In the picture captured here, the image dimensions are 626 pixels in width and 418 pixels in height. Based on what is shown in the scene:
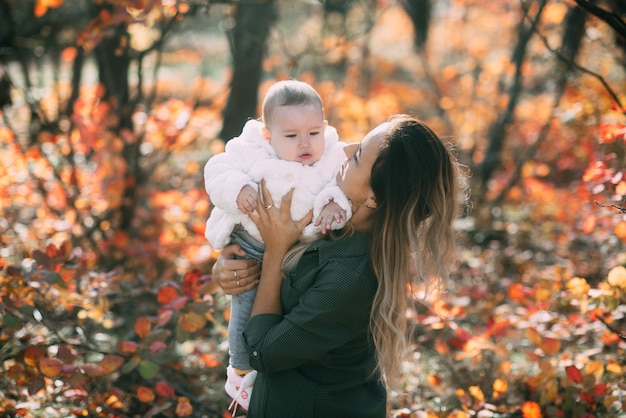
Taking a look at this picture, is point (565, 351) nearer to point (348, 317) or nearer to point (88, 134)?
point (348, 317)

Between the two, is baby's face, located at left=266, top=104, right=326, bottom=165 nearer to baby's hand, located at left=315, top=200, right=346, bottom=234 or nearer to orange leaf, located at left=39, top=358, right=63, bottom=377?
baby's hand, located at left=315, top=200, right=346, bottom=234

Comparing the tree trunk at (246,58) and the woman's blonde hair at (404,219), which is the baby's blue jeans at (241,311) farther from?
the tree trunk at (246,58)

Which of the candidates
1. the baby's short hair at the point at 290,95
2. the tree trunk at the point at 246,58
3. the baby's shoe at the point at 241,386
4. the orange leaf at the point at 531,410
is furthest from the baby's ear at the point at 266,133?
the tree trunk at the point at 246,58

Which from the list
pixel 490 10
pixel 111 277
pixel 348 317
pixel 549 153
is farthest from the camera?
pixel 490 10

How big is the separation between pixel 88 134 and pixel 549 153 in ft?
19.1

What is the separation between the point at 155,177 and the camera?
6.53 meters

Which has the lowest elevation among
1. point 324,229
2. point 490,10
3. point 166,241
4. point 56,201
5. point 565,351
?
point 565,351

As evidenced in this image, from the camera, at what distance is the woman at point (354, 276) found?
2.02 metres

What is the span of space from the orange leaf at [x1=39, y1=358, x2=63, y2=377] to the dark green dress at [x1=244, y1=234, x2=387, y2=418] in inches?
37.4

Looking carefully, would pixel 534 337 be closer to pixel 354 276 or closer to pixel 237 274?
pixel 354 276

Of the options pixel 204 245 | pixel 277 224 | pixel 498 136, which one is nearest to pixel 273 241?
pixel 277 224

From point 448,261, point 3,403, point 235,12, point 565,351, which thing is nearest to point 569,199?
point 565,351

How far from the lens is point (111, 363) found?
9.36 ft

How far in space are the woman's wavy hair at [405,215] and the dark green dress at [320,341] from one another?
7cm
